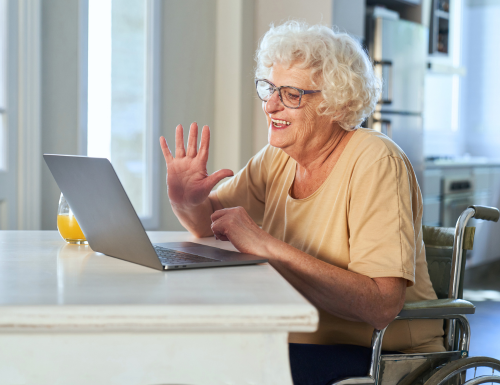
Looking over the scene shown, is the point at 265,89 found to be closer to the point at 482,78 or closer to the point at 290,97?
the point at 290,97

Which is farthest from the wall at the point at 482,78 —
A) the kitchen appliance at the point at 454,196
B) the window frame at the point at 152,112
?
the window frame at the point at 152,112

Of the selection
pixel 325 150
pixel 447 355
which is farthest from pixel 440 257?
pixel 325 150

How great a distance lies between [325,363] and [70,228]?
62cm

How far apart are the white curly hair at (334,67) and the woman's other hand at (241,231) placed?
363mm

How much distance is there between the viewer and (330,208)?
3.96ft

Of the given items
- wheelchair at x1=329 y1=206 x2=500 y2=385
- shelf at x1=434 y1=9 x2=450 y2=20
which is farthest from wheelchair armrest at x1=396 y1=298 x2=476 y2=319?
shelf at x1=434 y1=9 x2=450 y2=20

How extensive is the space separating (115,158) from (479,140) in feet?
13.6

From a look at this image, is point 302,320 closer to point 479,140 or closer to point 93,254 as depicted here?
point 93,254

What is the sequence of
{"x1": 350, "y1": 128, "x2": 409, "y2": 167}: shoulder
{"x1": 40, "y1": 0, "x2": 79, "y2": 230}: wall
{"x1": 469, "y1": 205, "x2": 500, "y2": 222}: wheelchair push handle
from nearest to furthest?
1. {"x1": 350, "y1": 128, "x2": 409, "y2": 167}: shoulder
2. {"x1": 469, "y1": 205, "x2": 500, "y2": 222}: wheelchair push handle
3. {"x1": 40, "y1": 0, "x2": 79, "y2": 230}: wall

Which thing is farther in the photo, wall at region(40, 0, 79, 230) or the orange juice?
wall at region(40, 0, 79, 230)

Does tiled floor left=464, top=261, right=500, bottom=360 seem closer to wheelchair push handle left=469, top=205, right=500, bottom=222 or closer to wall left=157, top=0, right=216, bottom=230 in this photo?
wheelchair push handle left=469, top=205, right=500, bottom=222

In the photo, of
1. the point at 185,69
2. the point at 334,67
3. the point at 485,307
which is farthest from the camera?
the point at 485,307

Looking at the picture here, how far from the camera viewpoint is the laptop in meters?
0.83

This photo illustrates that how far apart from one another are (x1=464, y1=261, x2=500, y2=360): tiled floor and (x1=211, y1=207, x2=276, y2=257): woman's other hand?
1.87 m
